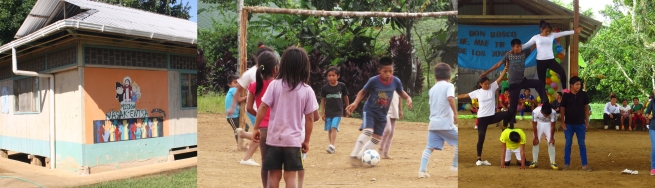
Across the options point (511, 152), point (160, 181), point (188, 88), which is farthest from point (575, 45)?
point (188, 88)

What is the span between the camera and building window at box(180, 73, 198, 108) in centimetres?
1176

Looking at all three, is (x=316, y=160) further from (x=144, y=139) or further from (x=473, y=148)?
(x=144, y=139)

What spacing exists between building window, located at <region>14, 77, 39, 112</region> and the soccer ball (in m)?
9.67

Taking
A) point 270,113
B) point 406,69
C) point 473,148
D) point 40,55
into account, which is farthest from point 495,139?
point 40,55

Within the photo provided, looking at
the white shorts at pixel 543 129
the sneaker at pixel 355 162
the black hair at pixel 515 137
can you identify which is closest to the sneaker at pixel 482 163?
the black hair at pixel 515 137

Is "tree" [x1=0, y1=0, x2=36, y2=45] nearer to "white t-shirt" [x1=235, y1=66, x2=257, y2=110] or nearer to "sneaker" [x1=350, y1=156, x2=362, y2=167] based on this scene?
"white t-shirt" [x1=235, y1=66, x2=257, y2=110]

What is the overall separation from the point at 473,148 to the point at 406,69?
438 cm

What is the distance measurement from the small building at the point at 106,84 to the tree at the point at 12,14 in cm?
88

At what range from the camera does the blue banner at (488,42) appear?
283 inches

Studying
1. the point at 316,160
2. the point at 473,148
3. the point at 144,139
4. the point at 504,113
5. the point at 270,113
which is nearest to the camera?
the point at 270,113

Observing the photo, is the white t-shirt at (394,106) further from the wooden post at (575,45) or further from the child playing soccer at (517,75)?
the wooden post at (575,45)

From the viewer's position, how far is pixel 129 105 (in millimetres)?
11180

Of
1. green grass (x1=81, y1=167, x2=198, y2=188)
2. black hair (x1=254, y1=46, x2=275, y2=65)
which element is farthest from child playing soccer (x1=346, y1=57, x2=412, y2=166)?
green grass (x1=81, y1=167, x2=198, y2=188)

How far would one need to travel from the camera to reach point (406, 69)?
4.45 metres
